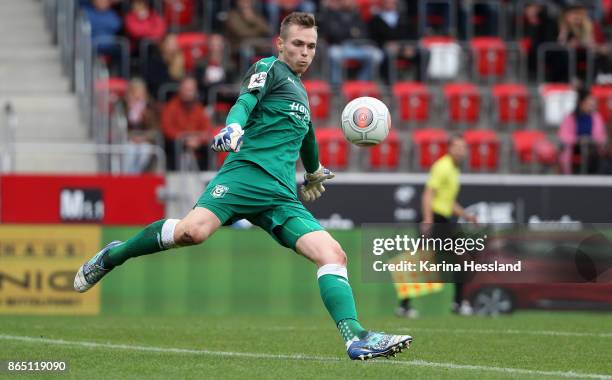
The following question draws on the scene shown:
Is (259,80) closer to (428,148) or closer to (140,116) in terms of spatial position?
(140,116)

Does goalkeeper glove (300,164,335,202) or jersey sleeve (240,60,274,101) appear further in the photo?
goalkeeper glove (300,164,335,202)

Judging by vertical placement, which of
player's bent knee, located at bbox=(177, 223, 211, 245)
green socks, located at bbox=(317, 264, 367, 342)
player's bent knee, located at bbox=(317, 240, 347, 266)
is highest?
player's bent knee, located at bbox=(177, 223, 211, 245)

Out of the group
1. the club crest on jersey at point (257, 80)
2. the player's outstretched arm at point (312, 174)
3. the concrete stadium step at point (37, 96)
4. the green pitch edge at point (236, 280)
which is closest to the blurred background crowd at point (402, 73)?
the concrete stadium step at point (37, 96)

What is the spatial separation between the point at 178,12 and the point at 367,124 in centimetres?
1317

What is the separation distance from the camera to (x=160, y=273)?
15.2 metres

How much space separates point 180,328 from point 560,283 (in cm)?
540

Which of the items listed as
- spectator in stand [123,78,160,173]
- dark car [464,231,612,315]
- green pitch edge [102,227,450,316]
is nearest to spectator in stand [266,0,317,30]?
spectator in stand [123,78,160,173]

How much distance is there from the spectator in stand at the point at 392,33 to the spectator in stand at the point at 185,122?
3546 millimetres

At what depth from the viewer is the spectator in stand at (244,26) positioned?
20906mm

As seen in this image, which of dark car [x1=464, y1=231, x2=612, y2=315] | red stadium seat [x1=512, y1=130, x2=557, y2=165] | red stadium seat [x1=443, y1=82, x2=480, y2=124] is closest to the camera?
dark car [x1=464, y1=231, x2=612, y2=315]

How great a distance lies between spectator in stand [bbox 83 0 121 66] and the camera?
67.5ft

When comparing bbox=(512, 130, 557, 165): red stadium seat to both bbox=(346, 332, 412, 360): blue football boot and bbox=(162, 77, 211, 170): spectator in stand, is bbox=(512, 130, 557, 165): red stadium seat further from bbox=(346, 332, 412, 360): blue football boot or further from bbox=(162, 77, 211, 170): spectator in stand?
bbox=(346, 332, 412, 360): blue football boot

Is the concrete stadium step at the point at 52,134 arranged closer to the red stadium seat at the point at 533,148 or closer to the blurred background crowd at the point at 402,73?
the blurred background crowd at the point at 402,73

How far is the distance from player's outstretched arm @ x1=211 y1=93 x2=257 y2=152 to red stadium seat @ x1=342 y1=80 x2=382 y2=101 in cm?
1194
